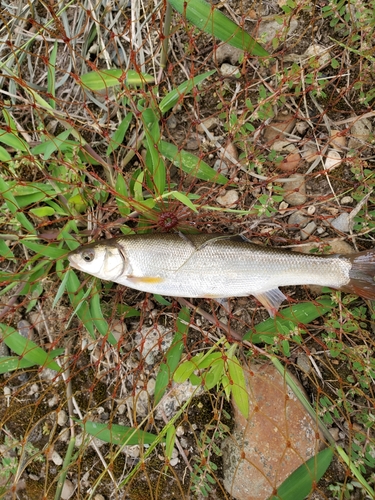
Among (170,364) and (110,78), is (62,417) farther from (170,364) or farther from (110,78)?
(110,78)

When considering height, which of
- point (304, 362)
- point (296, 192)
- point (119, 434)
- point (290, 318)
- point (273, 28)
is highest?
point (273, 28)

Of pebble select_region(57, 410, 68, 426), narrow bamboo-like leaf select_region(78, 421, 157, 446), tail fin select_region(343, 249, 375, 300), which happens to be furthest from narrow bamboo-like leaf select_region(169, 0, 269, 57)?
pebble select_region(57, 410, 68, 426)

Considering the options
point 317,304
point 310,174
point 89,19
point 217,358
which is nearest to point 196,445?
point 217,358

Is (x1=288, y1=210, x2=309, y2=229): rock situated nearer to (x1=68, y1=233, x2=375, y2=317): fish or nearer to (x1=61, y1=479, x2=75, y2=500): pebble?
(x1=68, y1=233, x2=375, y2=317): fish

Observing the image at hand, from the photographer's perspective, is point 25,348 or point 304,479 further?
point 25,348

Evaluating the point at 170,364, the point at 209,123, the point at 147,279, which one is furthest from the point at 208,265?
the point at 209,123

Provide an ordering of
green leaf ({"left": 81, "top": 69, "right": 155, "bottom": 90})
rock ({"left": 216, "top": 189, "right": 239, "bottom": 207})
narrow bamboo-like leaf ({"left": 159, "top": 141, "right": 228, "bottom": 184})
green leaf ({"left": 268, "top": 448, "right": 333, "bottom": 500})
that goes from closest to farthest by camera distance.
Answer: green leaf ({"left": 268, "top": 448, "right": 333, "bottom": 500})
green leaf ({"left": 81, "top": 69, "right": 155, "bottom": 90})
narrow bamboo-like leaf ({"left": 159, "top": 141, "right": 228, "bottom": 184})
rock ({"left": 216, "top": 189, "right": 239, "bottom": 207})
